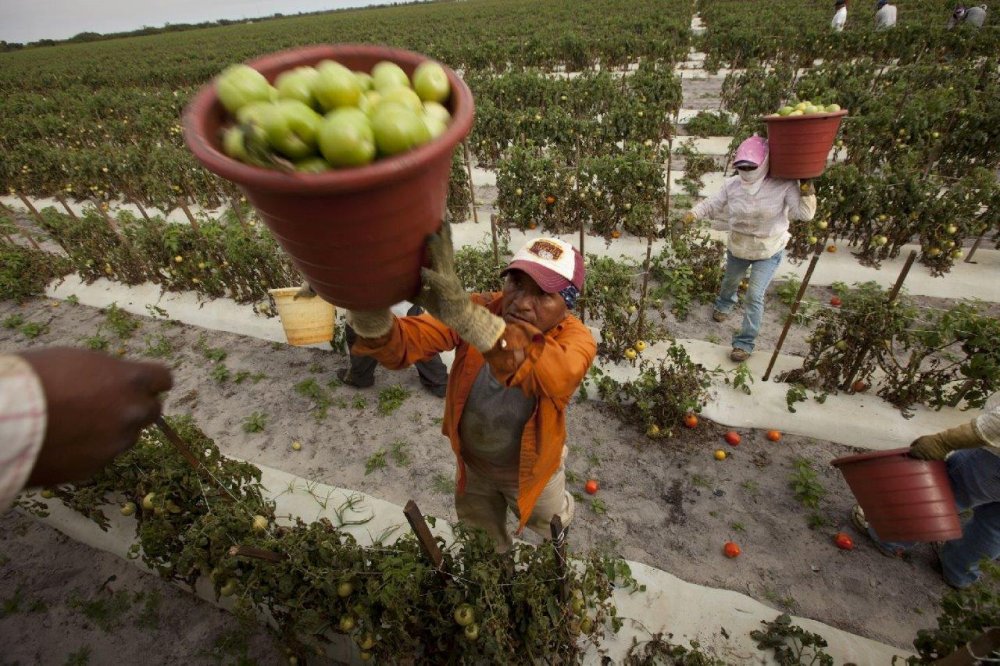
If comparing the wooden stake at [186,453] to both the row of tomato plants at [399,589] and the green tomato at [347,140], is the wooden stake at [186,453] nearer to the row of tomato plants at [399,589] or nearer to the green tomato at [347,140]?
the row of tomato plants at [399,589]

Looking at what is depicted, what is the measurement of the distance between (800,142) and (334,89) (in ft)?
12.8

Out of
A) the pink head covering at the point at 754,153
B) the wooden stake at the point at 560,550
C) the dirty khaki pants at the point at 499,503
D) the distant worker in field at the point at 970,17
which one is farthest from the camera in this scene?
the distant worker in field at the point at 970,17

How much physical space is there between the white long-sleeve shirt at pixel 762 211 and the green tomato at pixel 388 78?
144 inches

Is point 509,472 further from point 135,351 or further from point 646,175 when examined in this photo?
point 135,351

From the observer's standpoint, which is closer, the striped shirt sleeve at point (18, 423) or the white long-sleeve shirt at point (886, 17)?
the striped shirt sleeve at point (18, 423)

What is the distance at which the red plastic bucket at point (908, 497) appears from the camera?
274 cm

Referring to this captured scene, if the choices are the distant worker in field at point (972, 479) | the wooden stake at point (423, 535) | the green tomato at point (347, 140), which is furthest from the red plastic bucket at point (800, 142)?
the wooden stake at point (423, 535)

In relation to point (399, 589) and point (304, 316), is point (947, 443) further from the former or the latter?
point (304, 316)

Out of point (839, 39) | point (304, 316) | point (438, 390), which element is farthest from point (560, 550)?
point (839, 39)

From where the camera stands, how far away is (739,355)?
4.65 metres

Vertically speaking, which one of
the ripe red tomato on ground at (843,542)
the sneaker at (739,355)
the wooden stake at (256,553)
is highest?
the wooden stake at (256,553)

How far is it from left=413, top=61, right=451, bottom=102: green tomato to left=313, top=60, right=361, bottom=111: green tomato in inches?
7.6

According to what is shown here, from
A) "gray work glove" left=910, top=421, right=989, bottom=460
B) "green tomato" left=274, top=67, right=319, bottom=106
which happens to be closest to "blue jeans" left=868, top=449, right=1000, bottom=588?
"gray work glove" left=910, top=421, right=989, bottom=460

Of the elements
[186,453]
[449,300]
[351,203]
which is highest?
[351,203]
